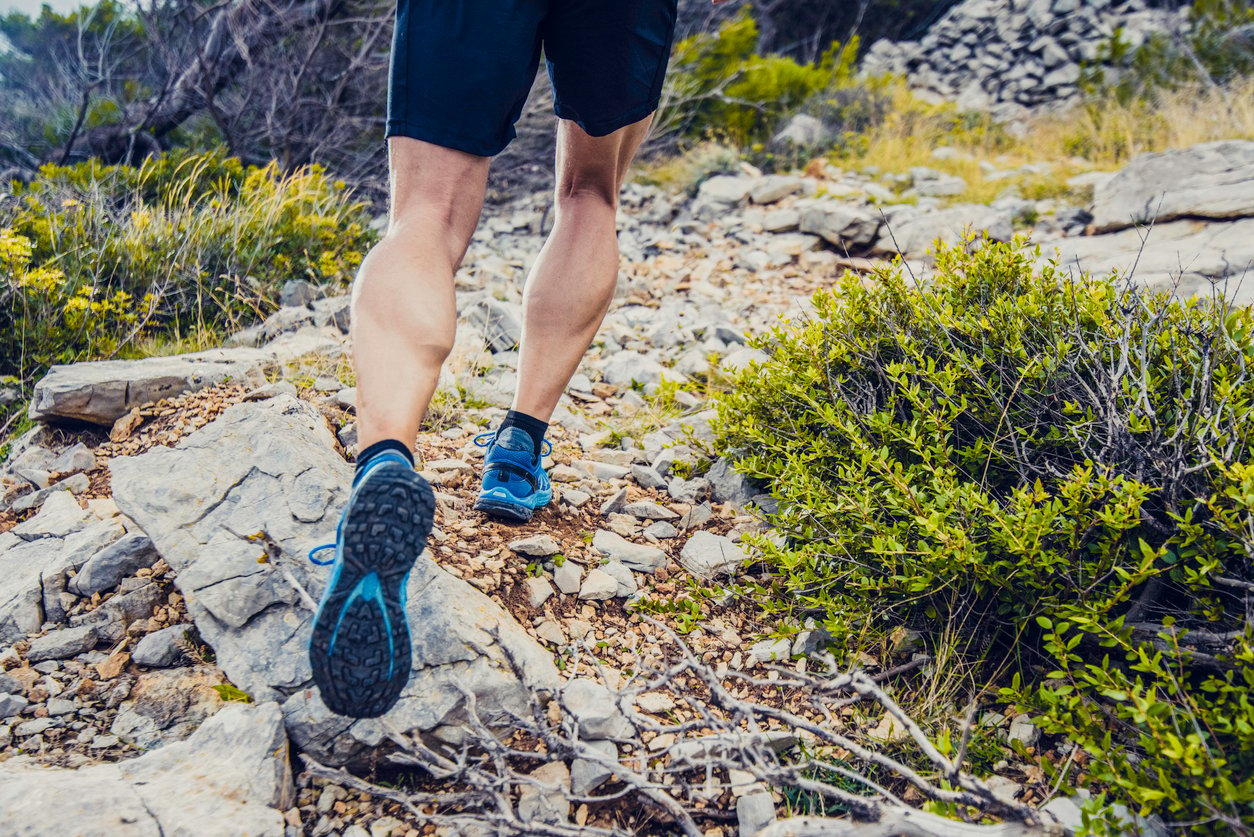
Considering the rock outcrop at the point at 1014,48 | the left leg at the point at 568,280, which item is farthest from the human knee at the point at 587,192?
the rock outcrop at the point at 1014,48

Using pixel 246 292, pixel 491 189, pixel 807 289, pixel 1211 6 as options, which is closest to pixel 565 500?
pixel 246 292

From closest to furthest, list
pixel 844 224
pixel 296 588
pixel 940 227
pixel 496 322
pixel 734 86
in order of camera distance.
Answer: pixel 296 588 → pixel 496 322 → pixel 940 227 → pixel 844 224 → pixel 734 86

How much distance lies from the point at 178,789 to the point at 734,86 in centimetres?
814

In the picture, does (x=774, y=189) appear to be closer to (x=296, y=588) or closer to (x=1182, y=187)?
(x=1182, y=187)

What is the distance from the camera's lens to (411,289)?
1.47 metres

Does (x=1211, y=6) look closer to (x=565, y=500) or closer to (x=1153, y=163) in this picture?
(x=1153, y=163)

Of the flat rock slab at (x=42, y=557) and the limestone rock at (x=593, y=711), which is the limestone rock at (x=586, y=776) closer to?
the limestone rock at (x=593, y=711)

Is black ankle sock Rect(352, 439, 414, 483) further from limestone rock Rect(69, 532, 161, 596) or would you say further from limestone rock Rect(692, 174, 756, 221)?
limestone rock Rect(692, 174, 756, 221)

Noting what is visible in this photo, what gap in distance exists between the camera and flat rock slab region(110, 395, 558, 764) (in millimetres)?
1520

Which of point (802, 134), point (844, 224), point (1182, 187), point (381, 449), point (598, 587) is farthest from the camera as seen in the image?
point (802, 134)

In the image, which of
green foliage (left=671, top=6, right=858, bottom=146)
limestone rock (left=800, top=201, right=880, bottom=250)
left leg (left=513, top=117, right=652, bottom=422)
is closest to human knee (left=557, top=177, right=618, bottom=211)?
left leg (left=513, top=117, right=652, bottom=422)

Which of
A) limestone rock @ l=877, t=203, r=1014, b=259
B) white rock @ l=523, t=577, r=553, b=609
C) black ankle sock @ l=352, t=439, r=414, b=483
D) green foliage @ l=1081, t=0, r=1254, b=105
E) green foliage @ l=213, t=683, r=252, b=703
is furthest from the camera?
green foliage @ l=1081, t=0, r=1254, b=105

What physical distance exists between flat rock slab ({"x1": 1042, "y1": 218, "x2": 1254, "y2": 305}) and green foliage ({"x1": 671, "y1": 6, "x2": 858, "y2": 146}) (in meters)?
3.80

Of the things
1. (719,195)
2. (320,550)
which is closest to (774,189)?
(719,195)
